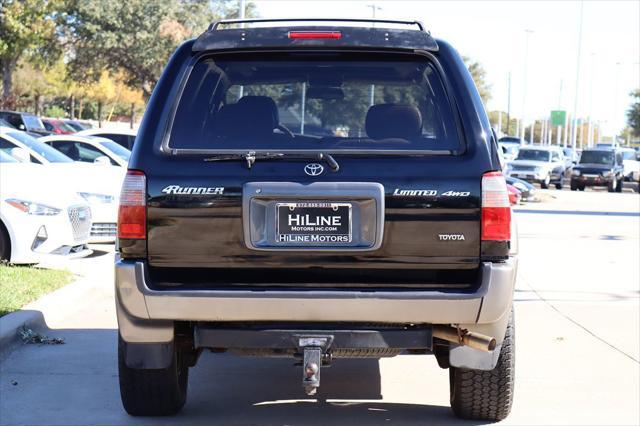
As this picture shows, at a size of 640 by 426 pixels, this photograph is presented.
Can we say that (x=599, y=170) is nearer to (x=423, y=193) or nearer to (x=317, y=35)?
(x=317, y=35)

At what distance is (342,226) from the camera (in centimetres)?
486

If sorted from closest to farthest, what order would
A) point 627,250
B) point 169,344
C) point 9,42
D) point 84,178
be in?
point 169,344, point 84,178, point 627,250, point 9,42

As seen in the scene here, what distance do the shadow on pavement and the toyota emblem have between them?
5.71 feet

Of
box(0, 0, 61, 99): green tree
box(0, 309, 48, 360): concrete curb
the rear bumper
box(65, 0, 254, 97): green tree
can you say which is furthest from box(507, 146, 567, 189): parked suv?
the rear bumper

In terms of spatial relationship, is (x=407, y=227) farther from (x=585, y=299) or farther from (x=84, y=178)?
(x=84, y=178)

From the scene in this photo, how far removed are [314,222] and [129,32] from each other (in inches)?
1509

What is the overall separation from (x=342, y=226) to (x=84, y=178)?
9.73 m

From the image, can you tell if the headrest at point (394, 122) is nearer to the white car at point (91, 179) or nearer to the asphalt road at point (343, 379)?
the asphalt road at point (343, 379)

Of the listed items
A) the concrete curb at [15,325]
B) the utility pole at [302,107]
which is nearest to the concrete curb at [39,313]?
the concrete curb at [15,325]

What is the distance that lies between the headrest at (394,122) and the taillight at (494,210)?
1.76 feet

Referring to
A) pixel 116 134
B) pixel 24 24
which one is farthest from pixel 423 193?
pixel 24 24

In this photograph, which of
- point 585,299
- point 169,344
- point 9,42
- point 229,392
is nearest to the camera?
point 169,344

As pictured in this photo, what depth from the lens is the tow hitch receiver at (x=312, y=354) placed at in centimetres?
495

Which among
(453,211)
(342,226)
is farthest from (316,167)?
(453,211)
